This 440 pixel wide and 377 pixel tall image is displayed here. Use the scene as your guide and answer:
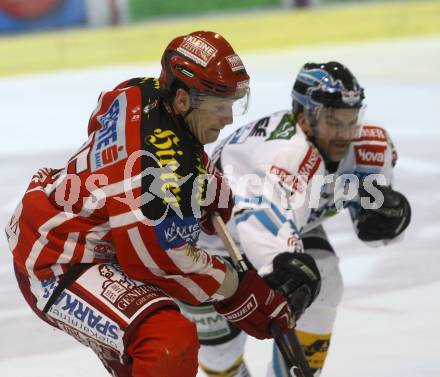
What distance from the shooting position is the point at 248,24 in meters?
14.9

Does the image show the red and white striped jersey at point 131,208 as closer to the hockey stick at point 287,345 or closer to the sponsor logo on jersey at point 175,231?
the sponsor logo on jersey at point 175,231

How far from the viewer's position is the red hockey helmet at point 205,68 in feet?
9.63

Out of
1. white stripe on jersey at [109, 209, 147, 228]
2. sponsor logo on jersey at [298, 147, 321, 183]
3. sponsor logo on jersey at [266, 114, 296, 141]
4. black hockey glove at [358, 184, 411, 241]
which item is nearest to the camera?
white stripe on jersey at [109, 209, 147, 228]

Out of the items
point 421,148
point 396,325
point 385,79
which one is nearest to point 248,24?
point 385,79

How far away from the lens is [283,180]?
3.63 metres

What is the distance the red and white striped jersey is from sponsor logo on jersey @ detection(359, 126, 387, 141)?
3.54 ft

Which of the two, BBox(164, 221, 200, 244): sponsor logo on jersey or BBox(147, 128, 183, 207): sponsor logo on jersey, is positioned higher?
BBox(147, 128, 183, 207): sponsor logo on jersey

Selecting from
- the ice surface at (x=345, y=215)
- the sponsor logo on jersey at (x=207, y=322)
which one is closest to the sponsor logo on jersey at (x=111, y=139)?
the sponsor logo on jersey at (x=207, y=322)

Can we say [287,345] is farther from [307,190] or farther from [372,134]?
[372,134]

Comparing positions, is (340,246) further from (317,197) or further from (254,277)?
(254,277)

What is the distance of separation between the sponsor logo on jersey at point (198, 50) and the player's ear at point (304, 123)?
96cm

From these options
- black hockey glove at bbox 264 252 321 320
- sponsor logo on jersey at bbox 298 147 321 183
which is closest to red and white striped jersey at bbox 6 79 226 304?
black hockey glove at bbox 264 252 321 320

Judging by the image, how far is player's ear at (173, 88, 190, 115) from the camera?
9.73 ft

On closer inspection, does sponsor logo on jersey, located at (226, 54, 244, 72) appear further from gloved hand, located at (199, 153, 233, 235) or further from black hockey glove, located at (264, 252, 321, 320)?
black hockey glove, located at (264, 252, 321, 320)
